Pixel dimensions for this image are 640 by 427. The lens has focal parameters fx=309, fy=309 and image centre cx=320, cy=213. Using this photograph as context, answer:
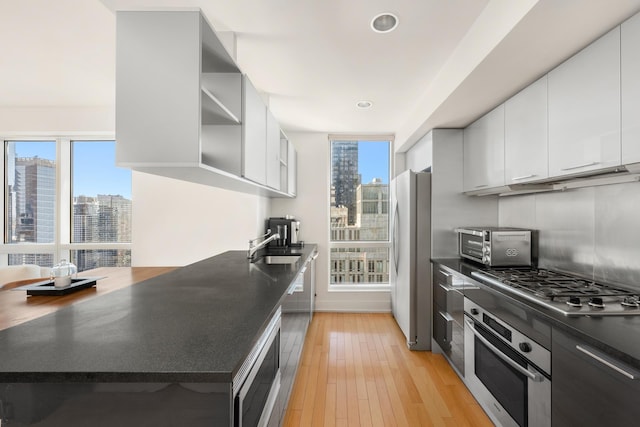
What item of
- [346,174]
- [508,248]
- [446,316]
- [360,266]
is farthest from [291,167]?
[508,248]

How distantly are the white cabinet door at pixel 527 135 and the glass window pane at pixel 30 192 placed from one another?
5.30 m

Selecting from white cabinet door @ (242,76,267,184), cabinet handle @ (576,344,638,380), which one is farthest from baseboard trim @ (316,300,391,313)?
cabinet handle @ (576,344,638,380)

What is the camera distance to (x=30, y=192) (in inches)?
163

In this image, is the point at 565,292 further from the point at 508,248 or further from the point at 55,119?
the point at 55,119

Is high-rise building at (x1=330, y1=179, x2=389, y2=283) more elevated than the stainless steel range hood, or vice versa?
the stainless steel range hood

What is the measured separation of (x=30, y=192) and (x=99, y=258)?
128cm

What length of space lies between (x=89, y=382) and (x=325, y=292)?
3755 mm

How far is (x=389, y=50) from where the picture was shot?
2201mm

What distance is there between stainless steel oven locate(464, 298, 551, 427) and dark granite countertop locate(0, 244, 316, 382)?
1.26 metres

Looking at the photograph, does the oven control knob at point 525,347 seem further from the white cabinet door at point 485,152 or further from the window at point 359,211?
the window at point 359,211

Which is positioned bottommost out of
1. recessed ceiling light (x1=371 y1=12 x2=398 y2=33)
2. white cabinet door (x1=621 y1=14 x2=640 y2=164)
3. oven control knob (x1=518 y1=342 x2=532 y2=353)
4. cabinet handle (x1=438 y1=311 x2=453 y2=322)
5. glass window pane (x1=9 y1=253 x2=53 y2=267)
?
cabinet handle (x1=438 y1=311 x2=453 y2=322)

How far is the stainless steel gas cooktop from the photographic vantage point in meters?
1.35

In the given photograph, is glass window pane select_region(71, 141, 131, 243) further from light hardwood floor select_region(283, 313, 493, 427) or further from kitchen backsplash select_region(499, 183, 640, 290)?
kitchen backsplash select_region(499, 183, 640, 290)

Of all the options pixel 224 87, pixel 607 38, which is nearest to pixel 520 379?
pixel 607 38
